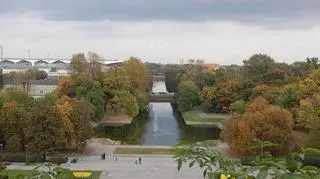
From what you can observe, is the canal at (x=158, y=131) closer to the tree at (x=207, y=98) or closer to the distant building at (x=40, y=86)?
the tree at (x=207, y=98)

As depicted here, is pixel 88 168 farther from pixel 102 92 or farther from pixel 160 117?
pixel 160 117

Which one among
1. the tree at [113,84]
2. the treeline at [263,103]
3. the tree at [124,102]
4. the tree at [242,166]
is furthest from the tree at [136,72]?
the tree at [242,166]

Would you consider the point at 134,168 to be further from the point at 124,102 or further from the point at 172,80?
the point at 172,80

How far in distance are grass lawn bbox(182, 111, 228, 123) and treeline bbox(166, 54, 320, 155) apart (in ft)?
4.52

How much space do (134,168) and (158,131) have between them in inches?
896

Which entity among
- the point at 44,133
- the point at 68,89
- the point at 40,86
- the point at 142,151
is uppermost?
the point at 68,89

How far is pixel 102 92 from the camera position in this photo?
6109 cm

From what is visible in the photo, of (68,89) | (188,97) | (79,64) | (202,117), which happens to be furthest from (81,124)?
(79,64)

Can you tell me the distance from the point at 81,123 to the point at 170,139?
42.6 feet

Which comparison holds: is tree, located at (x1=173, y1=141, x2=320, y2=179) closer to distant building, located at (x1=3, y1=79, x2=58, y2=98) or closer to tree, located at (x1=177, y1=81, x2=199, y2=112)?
tree, located at (x1=177, y1=81, x2=199, y2=112)

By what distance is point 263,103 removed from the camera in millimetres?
43250

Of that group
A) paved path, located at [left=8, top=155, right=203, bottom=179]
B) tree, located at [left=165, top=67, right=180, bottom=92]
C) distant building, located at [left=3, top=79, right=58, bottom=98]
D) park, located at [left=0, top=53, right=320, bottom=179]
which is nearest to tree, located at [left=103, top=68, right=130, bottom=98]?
park, located at [left=0, top=53, right=320, bottom=179]

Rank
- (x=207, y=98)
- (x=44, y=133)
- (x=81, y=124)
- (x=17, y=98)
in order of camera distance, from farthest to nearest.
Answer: (x=207, y=98)
(x=17, y=98)
(x=81, y=124)
(x=44, y=133)

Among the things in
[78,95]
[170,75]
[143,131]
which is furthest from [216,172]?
[170,75]
